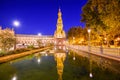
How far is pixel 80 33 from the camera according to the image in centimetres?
9069

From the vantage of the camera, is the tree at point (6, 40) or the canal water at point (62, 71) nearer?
the canal water at point (62, 71)

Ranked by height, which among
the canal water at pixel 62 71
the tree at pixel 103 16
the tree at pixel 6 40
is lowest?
the canal water at pixel 62 71

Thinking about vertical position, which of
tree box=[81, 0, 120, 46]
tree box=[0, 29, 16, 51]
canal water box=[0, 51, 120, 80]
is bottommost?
canal water box=[0, 51, 120, 80]

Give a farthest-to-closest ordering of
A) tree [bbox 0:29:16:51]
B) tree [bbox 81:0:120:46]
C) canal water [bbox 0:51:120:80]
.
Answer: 1. tree [bbox 0:29:16:51]
2. tree [bbox 81:0:120:46]
3. canal water [bbox 0:51:120:80]

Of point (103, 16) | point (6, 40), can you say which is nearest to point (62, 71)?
point (103, 16)

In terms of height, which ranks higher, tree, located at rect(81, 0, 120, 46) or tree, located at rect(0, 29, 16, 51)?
tree, located at rect(81, 0, 120, 46)

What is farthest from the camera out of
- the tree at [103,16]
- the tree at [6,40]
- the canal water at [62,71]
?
the tree at [6,40]

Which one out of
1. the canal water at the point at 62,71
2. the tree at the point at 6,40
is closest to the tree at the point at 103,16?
the canal water at the point at 62,71

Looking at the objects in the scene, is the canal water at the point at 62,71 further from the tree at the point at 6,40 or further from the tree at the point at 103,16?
the tree at the point at 6,40

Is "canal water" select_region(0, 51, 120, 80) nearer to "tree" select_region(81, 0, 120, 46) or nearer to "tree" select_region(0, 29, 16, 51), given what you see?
"tree" select_region(81, 0, 120, 46)

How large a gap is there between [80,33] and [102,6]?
5888 centimetres

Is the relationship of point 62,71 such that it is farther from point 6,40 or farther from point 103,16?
point 6,40

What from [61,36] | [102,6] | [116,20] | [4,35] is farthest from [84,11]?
[61,36]

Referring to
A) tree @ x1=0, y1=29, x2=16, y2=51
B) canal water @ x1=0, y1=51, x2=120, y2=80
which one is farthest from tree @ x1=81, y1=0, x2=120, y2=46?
tree @ x1=0, y1=29, x2=16, y2=51
